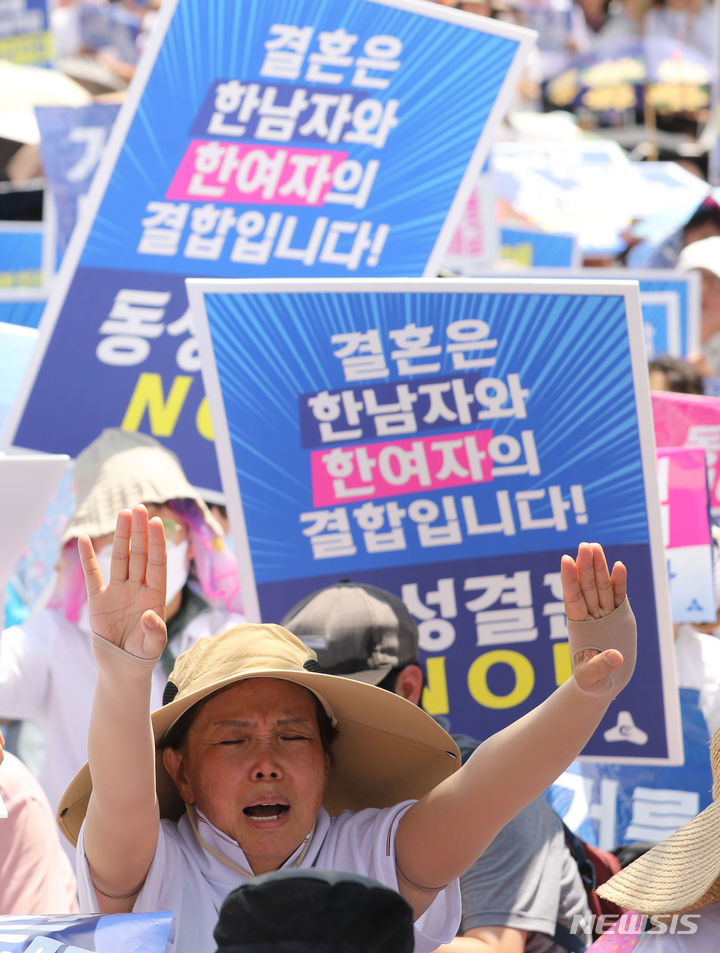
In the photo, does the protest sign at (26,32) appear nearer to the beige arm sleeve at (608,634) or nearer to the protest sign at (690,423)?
the protest sign at (690,423)

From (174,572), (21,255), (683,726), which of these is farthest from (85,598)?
(21,255)

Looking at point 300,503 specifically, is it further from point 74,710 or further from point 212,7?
point 212,7

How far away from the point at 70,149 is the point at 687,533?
9.87ft

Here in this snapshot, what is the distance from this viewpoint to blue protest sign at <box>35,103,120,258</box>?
5824mm

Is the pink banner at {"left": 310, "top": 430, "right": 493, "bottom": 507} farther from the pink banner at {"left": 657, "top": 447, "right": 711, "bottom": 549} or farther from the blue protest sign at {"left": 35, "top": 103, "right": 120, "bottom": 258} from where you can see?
the blue protest sign at {"left": 35, "top": 103, "right": 120, "bottom": 258}

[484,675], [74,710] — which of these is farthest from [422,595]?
[74,710]

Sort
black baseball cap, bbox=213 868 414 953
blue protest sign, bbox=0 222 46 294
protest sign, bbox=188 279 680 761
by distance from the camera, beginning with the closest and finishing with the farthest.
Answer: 1. black baseball cap, bbox=213 868 414 953
2. protest sign, bbox=188 279 680 761
3. blue protest sign, bbox=0 222 46 294

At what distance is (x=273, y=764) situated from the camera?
8.57ft

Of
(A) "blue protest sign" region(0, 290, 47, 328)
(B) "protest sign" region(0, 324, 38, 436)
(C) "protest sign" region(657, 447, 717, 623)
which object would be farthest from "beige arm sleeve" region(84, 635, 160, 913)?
(A) "blue protest sign" region(0, 290, 47, 328)

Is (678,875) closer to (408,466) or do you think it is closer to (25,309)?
(408,466)

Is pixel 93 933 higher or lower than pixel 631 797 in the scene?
higher

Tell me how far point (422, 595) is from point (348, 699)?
1.01m

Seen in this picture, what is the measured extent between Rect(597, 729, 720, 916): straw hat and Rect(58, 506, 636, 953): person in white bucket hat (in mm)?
209

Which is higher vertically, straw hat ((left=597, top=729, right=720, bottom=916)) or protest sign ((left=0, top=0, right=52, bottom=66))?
protest sign ((left=0, top=0, right=52, bottom=66))
